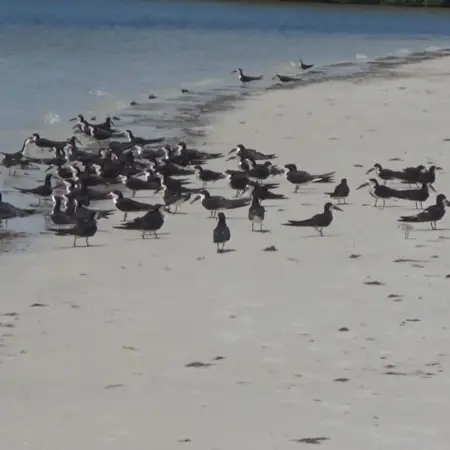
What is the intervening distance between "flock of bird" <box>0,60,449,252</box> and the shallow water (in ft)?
2.08

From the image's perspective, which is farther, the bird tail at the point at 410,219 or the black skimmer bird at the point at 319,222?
the bird tail at the point at 410,219

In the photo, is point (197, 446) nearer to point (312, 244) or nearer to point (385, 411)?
point (385, 411)

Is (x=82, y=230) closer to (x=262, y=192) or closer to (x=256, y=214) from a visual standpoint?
(x=256, y=214)

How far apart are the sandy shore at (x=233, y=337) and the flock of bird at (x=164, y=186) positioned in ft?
0.63

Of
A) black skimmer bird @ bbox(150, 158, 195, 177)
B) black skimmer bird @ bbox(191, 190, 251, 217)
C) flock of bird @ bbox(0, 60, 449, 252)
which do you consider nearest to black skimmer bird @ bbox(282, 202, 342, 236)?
flock of bird @ bbox(0, 60, 449, 252)

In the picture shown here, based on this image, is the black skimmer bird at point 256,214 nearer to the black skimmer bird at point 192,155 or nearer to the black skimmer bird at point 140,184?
the black skimmer bird at point 140,184

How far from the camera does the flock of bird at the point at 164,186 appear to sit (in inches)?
486

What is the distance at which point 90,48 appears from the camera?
2009 inches

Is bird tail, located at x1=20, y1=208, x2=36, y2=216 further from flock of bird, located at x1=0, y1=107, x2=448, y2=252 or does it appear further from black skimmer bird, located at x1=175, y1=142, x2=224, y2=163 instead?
black skimmer bird, located at x1=175, y1=142, x2=224, y2=163

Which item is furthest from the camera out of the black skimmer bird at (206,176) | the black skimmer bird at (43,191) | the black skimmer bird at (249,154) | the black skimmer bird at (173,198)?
the black skimmer bird at (249,154)

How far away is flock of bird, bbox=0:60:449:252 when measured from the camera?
40.5ft

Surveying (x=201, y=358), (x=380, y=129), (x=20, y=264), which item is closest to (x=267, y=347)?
(x=201, y=358)

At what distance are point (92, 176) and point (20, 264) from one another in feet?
14.8

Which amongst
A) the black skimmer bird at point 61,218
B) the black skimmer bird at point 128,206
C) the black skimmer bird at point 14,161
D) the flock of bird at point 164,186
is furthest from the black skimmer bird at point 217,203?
the black skimmer bird at point 14,161
